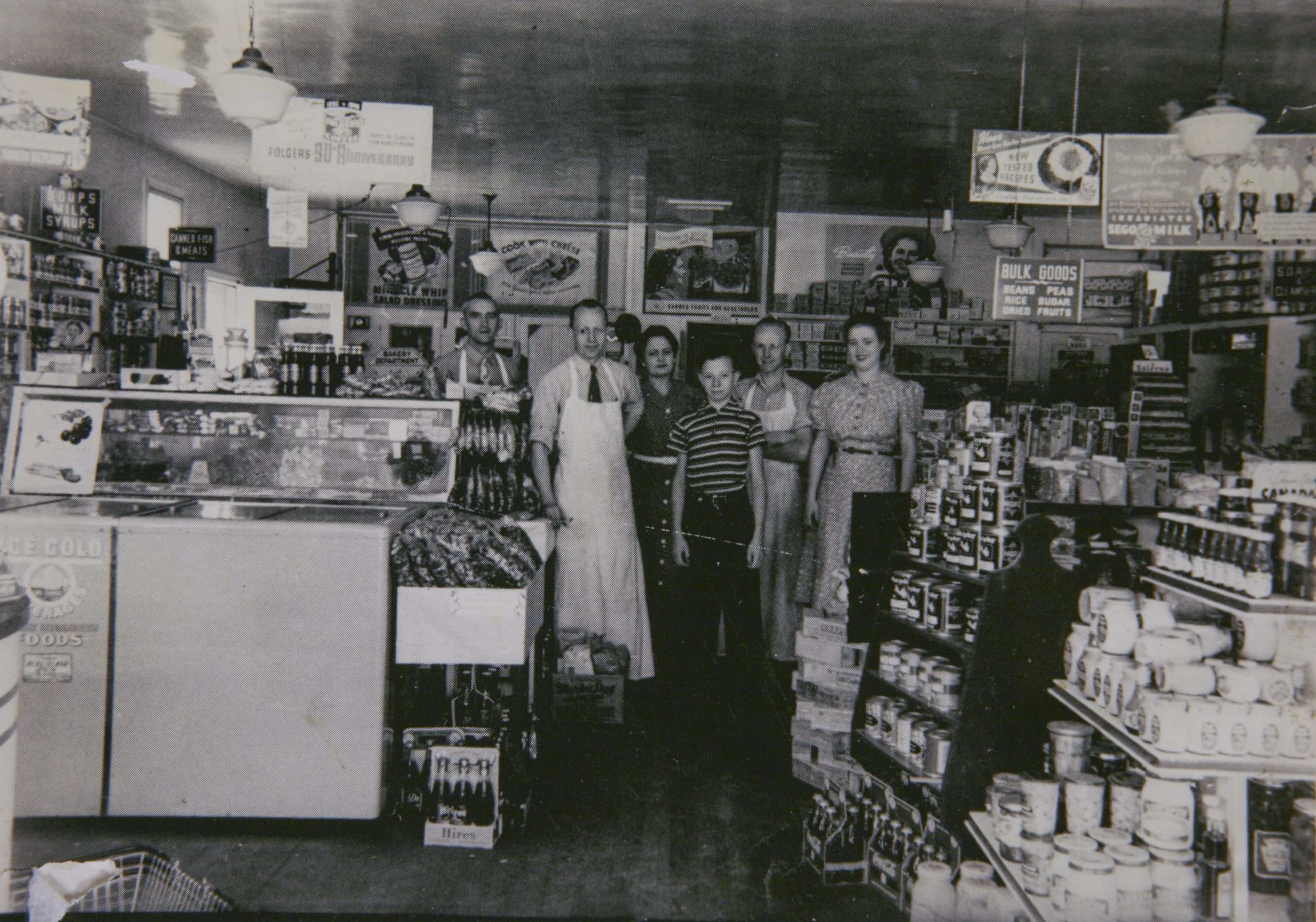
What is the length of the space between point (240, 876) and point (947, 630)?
2485 millimetres

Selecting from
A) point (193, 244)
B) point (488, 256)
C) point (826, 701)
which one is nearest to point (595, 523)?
point (826, 701)

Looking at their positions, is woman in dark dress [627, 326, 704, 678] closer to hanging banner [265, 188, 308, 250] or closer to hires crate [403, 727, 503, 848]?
hires crate [403, 727, 503, 848]

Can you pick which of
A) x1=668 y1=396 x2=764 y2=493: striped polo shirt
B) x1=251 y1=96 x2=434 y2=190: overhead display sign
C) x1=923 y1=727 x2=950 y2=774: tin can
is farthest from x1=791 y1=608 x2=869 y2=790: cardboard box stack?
x1=251 y1=96 x2=434 y2=190: overhead display sign

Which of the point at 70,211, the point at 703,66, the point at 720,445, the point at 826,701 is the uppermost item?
the point at 703,66

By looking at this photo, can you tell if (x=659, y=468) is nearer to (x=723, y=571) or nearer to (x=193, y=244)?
(x=723, y=571)

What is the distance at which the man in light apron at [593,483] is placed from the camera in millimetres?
5027

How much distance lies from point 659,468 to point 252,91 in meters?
2.65

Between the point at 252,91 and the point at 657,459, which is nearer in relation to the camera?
the point at 252,91

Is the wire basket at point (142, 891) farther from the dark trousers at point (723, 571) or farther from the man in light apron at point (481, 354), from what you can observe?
the man in light apron at point (481, 354)

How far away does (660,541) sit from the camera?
5.50 m

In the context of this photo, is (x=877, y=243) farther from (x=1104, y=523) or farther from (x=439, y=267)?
(x=1104, y=523)

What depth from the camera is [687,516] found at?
5125 millimetres

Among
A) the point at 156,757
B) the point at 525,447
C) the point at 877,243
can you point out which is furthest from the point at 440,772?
the point at 877,243

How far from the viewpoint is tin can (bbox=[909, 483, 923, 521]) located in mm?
3740
